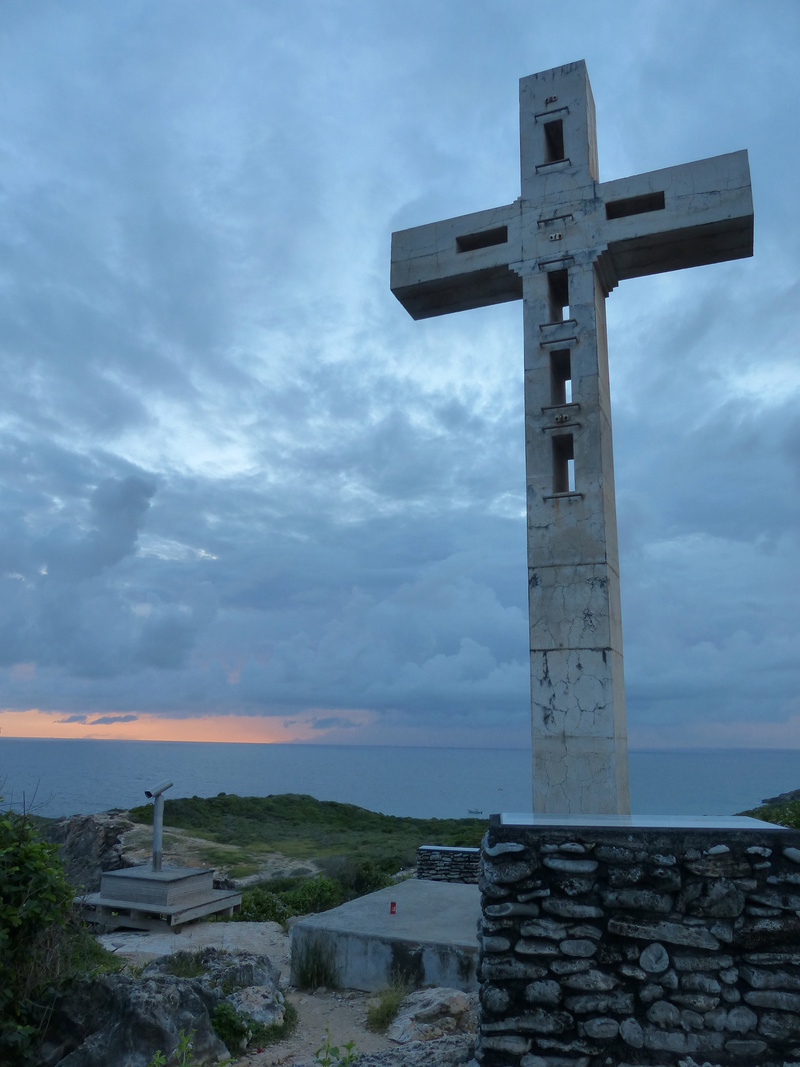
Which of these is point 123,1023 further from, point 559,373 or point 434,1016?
point 559,373

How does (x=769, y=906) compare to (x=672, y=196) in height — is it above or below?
below

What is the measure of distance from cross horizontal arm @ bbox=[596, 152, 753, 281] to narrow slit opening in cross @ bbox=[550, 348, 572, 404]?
1.16m

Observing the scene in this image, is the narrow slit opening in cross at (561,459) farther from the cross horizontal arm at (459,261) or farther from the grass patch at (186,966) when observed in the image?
the grass patch at (186,966)

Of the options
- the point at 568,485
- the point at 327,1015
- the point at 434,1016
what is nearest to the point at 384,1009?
the point at 434,1016

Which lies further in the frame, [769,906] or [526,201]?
[526,201]

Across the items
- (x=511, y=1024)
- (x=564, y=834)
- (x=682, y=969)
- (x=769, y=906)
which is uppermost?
(x=564, y=834)

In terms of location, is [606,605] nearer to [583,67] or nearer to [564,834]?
[564,834]

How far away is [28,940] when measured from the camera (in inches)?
237

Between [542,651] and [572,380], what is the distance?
2.71 m

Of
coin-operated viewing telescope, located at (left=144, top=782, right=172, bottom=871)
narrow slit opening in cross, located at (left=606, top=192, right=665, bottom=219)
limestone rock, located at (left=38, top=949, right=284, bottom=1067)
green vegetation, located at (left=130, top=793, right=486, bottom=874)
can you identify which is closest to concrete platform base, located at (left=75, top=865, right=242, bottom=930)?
coin-operated viewing telescope, located at (left=144, top=782, right=172, bottom=871)

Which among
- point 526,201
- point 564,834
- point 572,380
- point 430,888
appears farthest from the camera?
point 430,888

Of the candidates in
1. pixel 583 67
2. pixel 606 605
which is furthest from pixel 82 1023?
pixel 583 67

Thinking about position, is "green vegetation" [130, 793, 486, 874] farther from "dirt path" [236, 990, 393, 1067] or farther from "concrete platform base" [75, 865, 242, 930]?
"dirt path" [236, 990, 393, 1067]

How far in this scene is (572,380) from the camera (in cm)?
785
